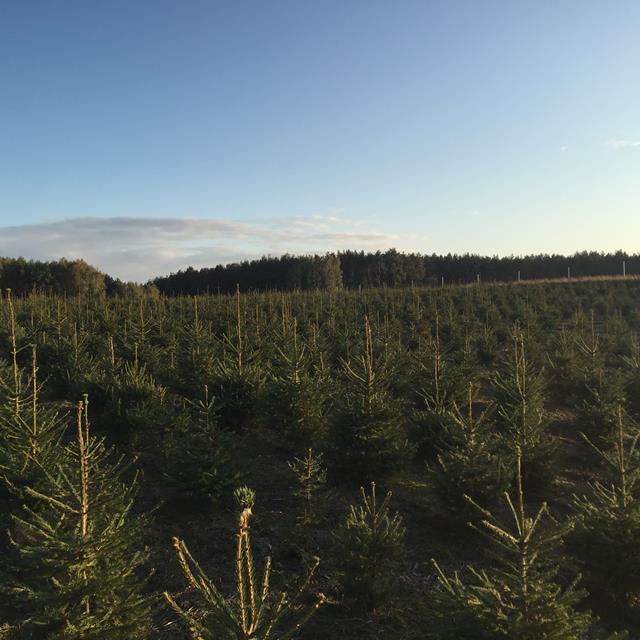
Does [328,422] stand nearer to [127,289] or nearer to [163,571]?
[163,571]

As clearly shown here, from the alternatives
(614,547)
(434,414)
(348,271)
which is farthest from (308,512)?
(348,271)

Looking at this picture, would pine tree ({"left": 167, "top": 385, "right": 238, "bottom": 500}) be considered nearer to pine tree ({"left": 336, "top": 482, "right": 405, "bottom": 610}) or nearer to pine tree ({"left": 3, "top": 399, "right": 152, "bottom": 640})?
pine tree ({"left": 336, "top": 482, "right": 405, "bottom": 610})

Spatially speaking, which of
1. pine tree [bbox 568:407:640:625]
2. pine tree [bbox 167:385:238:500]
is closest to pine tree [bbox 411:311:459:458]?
pine tree [bbox 568:407:640:625]

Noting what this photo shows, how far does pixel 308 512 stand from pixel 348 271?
3258 inches

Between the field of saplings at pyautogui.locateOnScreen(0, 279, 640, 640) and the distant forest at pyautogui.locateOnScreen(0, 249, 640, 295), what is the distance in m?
53.0

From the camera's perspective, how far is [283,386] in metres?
8.79

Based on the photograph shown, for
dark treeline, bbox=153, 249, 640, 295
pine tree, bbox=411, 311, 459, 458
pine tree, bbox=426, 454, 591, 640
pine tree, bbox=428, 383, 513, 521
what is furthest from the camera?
dark treeline, bbox=153, 249, 640, 295

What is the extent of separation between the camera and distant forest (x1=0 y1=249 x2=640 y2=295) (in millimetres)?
58531

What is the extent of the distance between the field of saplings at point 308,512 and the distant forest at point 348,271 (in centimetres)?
5295

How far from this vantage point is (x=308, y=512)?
242 inches

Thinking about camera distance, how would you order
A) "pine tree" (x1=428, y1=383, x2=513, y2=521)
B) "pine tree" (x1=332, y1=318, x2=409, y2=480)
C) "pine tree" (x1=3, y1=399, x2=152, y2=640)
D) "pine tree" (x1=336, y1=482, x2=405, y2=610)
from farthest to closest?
"pine tree" (x1=332, y1=318, x2=409, y2=480), "pine tree" (x1=428, y1=383, x2=513, y2=521), "pine tree" (x1=336, y1=482, x2=405, y2=610), "pine tree" (x1=3, y1=399, x2=152, y2=640)

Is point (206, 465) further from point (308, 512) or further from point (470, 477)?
point (470, 477)

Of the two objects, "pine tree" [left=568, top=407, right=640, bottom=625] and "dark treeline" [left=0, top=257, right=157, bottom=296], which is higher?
"dark treeline" [left=0, top=257, right=157, bottom=296]

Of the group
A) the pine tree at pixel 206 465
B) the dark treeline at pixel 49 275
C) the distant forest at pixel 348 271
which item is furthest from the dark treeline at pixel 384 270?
the pine tree at pixel 206 465
